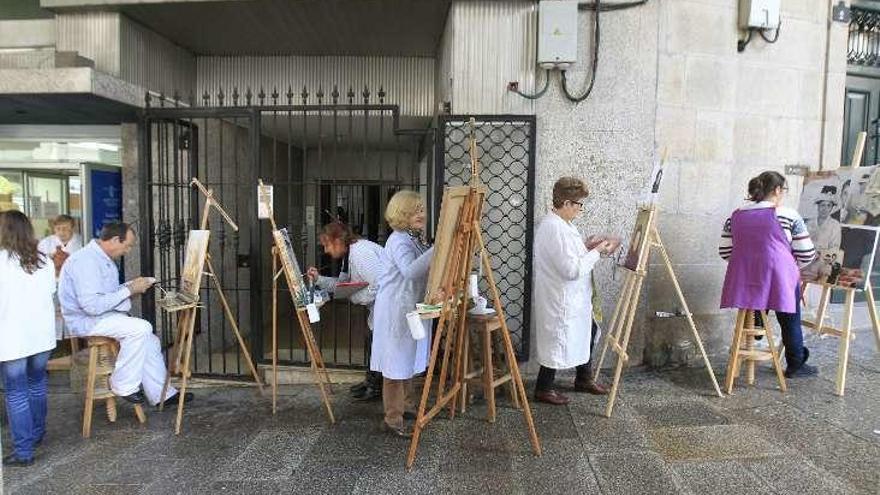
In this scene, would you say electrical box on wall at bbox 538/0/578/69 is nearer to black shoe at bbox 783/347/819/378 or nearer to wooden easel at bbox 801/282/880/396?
wooden easel at bbox 801/282/880/396

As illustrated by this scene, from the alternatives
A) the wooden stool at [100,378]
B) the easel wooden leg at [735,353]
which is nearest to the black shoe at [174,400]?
the wooden stool at [100,378]

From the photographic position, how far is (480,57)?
484 centimetres

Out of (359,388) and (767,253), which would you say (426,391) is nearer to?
(359,388)

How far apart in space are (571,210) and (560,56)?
1423 millimetres

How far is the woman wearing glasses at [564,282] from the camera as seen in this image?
393cm

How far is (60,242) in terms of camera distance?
215 inches

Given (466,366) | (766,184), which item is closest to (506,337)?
(466,366)

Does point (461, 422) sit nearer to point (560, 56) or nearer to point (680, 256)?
point (680, 256)

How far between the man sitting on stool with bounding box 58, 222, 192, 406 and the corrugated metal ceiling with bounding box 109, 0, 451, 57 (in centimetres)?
215

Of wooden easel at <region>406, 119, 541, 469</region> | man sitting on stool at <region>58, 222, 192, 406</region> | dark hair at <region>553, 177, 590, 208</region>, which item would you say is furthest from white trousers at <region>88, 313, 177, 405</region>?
dark hair at <region>553, 177, 590, 208</region>

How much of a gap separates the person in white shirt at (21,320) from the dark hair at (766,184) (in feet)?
16.1

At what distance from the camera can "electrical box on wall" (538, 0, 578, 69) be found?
15.4 feet

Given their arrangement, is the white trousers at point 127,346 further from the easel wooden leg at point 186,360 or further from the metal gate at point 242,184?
the metal gate at point 242,184

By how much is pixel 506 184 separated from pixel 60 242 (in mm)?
4120
